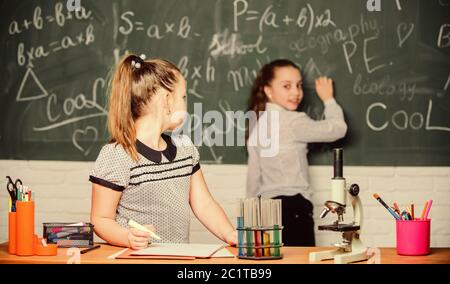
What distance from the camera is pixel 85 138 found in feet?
13.9

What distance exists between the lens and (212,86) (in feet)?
13.8

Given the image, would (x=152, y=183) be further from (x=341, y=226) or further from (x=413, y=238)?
(x=413, y=238)

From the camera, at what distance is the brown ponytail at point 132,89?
253 cm

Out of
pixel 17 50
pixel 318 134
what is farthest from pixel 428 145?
pixel 17 50

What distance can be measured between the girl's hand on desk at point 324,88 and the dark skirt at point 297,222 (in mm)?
538

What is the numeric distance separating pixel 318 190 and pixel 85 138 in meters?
1.27

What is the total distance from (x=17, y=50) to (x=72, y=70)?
1.06 feet

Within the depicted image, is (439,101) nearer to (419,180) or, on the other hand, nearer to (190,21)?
(419,180)

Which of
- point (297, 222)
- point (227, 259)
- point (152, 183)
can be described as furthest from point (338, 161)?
point (297, 222)

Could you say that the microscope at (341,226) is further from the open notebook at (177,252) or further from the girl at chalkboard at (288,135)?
the girl at chalkboard at (288,135)

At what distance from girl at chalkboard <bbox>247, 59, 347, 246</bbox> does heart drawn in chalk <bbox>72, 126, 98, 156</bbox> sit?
829 mm

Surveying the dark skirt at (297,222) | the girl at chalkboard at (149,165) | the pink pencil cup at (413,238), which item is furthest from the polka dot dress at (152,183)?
the dark skirt at (297,222)

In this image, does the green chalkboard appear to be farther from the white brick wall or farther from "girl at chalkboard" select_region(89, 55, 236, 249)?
"girl at chalkboard" select_region(89, 55, 236, 249)

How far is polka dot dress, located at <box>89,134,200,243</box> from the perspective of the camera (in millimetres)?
2432
